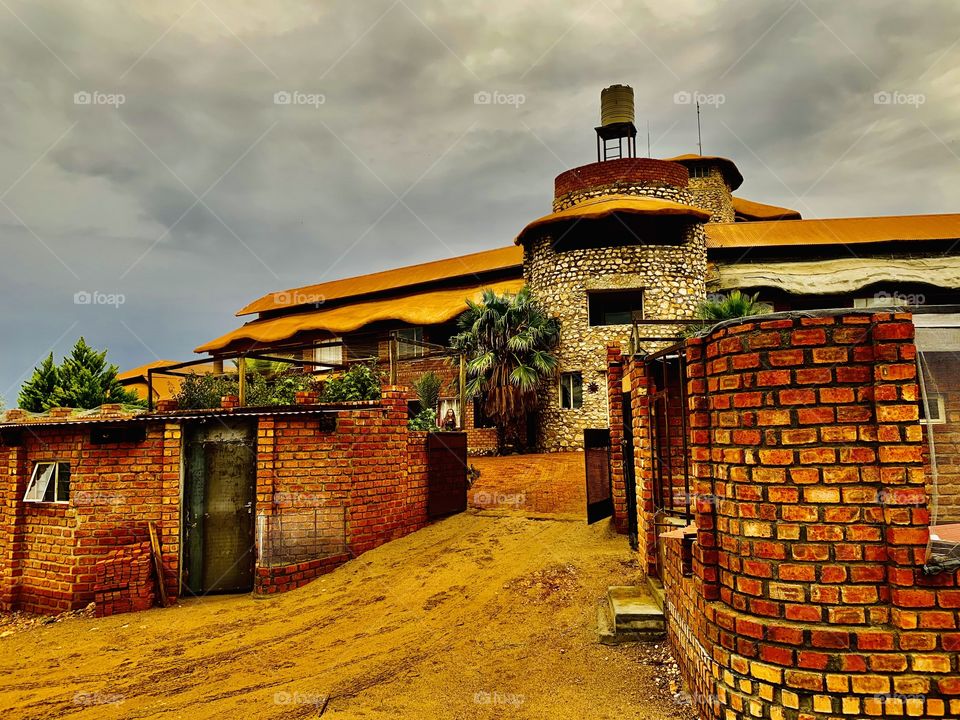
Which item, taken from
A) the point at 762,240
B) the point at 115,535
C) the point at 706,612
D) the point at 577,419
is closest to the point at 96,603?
the point at 115,535

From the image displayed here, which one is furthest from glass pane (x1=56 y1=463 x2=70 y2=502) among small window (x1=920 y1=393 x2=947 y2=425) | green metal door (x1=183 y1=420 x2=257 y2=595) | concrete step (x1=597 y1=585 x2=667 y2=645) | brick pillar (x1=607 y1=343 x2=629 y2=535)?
small window (x1=920 y1=393 x2=947 y2=425)

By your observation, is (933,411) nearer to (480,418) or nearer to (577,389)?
(577,389)

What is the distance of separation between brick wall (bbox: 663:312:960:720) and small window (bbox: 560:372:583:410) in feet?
50.8

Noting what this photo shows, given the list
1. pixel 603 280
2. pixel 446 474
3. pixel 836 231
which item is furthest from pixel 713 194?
pixel 446 474

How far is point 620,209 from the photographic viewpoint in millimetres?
17922

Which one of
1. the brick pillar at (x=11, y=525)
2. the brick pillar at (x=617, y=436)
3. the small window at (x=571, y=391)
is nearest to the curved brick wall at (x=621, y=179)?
the small window at (x=571, y=391)

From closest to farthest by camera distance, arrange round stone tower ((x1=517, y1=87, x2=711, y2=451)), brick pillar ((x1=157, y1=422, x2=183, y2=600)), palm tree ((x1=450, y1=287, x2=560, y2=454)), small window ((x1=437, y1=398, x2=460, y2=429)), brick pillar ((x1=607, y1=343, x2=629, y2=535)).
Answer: brick pillar ((x1=607, y1=343, x2=629, y2=535)) → brick pillar ((x1=157, y1=422, x2=183, y2=600)) → palm tree ((x1=450, y1=287, x2=560, y2=454)) → round stone tower ((x1=517, y1=87, x2=711, y2=451)) → small window ((x1=437, y1=398, x2=460, y2=429))

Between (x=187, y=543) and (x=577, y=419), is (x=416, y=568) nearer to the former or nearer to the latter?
(x=187, y=543)

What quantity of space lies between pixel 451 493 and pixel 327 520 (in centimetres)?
262

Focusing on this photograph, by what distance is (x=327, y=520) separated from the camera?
8289mm

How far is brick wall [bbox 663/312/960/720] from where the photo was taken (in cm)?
308

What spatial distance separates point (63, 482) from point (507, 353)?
464 inches

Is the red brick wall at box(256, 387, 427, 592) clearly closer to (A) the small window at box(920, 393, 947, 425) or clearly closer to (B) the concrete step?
(B) the concrete step

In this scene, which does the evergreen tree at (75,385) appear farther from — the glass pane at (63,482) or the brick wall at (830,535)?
the brick wall at (830,535)
